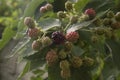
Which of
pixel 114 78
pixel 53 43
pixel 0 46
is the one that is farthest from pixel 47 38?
pixel 114 78

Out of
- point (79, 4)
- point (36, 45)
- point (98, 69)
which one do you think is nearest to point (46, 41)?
point (36, 45)

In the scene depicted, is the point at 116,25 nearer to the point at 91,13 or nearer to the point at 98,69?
the point at 91,13

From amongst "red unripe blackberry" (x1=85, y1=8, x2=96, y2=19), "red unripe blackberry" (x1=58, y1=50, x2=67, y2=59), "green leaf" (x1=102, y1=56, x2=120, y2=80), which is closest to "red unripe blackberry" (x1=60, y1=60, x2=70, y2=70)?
"red unripe blackberry" (x1=58, y1=50, x2=67, y2=59)

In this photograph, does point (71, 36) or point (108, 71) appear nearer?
point (71, 36)

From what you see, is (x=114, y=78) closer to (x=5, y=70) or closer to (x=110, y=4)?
(x=110, y=4)

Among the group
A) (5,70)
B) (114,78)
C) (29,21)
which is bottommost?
(5,70)

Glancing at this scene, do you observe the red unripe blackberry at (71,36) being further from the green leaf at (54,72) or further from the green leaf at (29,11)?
the green leaf at (29,11)

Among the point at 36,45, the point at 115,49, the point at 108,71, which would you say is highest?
the point at 36,45
